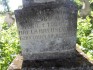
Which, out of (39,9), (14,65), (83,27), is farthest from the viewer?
(83,27)

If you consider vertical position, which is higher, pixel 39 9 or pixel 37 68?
pixel 39 9

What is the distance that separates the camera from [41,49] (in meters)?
3.83

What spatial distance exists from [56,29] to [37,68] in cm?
74

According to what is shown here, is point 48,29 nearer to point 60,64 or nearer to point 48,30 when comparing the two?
point 48,30

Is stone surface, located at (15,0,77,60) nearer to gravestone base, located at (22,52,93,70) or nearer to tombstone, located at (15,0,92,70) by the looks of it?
→ tombstone, located at (15,0,92,70)

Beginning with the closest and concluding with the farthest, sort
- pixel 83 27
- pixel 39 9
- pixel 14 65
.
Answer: pixel 39 9 < pixel 14 65 < pixel 83 27

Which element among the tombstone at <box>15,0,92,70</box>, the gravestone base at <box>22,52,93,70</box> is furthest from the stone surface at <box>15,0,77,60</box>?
the gravestone base at <box>22,52,93,70</box>

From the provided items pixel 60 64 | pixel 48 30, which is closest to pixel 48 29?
pixel 48 30

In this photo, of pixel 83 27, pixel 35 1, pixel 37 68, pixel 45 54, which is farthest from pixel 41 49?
pixel 83 27

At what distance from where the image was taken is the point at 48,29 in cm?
371

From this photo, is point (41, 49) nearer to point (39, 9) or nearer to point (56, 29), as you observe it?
point (56, 29)

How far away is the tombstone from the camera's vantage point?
3576 mm

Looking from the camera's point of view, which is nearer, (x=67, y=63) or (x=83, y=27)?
(x=67, y=63)

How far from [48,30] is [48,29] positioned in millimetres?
20
